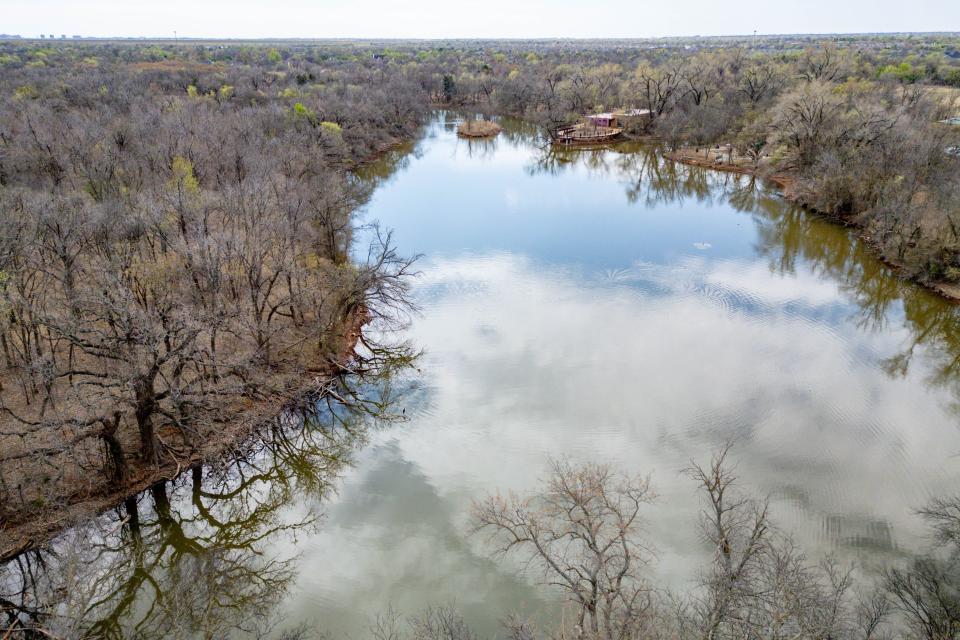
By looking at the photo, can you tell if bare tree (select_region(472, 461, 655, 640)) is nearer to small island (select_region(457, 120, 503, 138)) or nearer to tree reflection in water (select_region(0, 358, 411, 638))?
tree reflection in water (select_region(0, 358, 411, 638))

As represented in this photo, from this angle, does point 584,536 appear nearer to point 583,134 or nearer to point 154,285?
point 154,285

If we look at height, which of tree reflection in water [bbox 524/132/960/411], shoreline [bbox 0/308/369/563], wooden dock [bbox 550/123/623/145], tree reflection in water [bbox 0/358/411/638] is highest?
wooden dock [bbox 550/123/623/145]

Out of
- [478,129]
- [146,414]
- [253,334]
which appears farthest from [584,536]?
[478,129]

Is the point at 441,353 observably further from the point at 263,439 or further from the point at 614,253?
the point at 614,253

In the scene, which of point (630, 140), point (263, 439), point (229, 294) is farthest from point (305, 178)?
point (630, 140)

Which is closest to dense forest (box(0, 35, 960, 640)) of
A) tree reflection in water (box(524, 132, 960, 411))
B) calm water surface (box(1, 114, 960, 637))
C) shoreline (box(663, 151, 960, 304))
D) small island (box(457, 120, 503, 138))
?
shoreline (box(663, 151, 960, 304))
